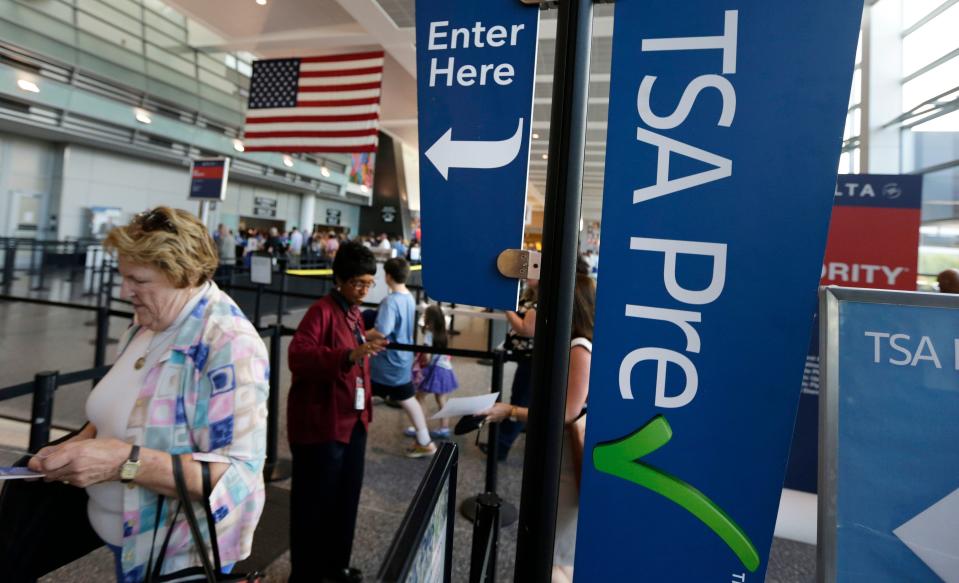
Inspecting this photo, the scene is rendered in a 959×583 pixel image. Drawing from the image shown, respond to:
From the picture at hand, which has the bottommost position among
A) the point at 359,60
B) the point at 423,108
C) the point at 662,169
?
the point at 662,169

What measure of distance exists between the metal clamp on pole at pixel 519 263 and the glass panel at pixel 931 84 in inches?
288

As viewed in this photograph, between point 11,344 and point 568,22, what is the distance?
26.8 ft

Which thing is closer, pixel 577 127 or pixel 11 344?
pixel 577 127

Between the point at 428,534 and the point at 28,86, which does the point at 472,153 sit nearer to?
the point at 428,534

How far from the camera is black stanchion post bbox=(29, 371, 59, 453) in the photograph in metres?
2.29

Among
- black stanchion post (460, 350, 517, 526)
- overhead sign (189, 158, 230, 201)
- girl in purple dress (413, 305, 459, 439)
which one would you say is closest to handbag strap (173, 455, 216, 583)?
black stanchion post (460, 350, 517, 526)

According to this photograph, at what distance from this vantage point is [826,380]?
103 cm

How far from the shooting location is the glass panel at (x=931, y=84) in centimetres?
587

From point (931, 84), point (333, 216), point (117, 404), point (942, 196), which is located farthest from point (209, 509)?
point (333, 216)

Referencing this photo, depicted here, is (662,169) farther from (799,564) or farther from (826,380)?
(799,564)

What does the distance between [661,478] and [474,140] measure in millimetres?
686

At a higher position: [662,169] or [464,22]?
[464,22]

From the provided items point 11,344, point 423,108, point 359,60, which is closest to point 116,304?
point 11,344

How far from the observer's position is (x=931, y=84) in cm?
614
